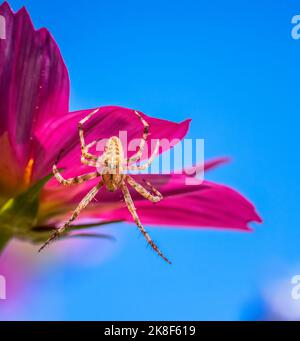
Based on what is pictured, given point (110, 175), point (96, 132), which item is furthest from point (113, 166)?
point (96, 132)

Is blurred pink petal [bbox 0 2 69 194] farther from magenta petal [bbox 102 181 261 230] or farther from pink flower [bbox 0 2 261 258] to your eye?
magenta petal [bbox 102 181 261 230]

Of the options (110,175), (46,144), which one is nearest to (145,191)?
(110,175)

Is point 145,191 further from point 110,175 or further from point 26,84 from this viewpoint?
point 26,84

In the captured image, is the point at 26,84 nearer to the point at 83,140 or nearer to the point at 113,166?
the point at 83,140

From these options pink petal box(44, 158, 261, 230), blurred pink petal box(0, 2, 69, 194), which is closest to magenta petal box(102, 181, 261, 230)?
pink petal box(44, 158, 261, 230)

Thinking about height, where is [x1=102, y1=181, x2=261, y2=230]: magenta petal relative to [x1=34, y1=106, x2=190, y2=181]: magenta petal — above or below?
below

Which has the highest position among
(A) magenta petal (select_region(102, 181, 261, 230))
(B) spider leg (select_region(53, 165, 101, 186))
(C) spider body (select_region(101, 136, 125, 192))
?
(C) spider body (select_region(101, 136, 125, 192))

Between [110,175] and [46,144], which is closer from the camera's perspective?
[46,144]
